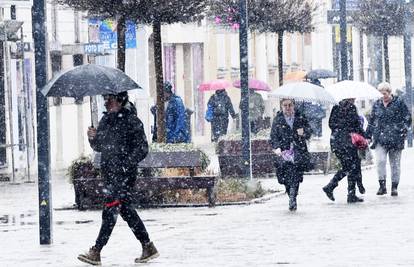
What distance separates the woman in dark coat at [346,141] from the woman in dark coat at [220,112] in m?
17.8

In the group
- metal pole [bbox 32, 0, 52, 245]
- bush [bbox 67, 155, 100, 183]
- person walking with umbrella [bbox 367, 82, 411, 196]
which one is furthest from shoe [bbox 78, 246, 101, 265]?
person walking with umbrella [bbox 367, 82, 411, 196]

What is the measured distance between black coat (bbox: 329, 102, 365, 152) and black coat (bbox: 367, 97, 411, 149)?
0.84 m

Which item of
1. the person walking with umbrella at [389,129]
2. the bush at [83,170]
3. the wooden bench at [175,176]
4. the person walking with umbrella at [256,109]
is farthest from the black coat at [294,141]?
the person walking with umbrella at [256,109]

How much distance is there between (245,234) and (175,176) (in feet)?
17.7

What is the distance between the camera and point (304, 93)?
2348 centimetres

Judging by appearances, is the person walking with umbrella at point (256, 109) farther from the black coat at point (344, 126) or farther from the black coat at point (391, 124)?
the black coat at point (344, 126)

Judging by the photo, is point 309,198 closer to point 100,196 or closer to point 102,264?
point 100,196

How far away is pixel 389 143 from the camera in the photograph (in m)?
23.5

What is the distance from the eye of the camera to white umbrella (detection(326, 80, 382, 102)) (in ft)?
74.9

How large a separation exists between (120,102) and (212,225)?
454cm

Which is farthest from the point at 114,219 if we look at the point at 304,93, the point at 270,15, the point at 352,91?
the point at 270,15

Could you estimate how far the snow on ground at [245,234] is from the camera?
15008 millimetres

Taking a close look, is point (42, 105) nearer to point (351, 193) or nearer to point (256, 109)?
point (351, 193)

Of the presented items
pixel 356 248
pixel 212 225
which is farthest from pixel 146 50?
pixel 356 248
